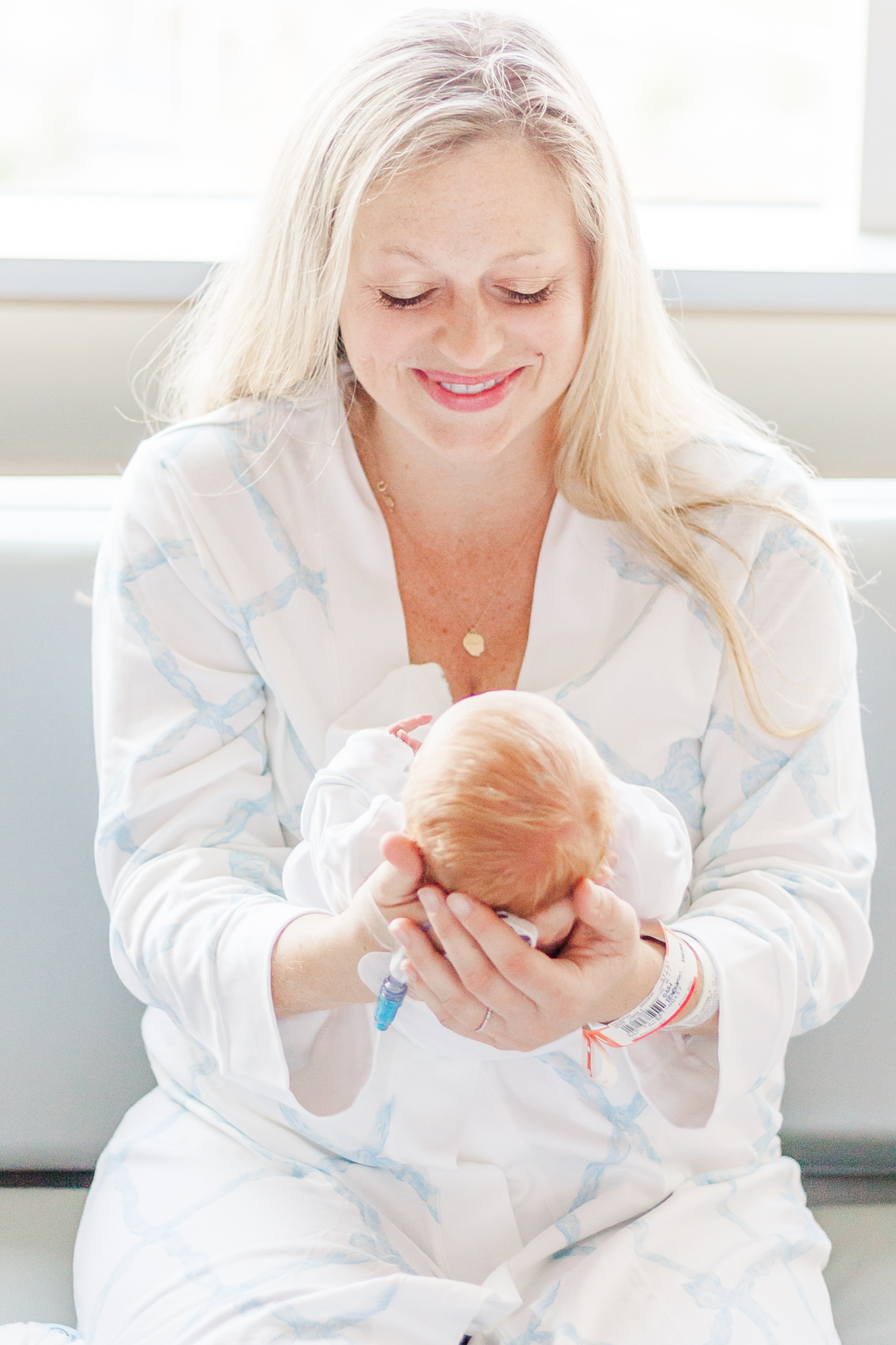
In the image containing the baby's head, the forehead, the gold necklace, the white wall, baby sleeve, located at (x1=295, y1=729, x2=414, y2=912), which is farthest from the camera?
the white wall

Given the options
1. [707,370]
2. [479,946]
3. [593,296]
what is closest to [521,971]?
[479,946]

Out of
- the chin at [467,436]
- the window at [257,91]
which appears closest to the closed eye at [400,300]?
the chin at [467,436]

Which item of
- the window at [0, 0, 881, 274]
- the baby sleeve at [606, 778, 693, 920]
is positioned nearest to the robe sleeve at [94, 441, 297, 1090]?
the baby sleeve at [606, 778, 693, 920]

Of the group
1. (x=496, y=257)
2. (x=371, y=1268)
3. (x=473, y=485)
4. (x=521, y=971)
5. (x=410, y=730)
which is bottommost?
(x=371, y=1268)

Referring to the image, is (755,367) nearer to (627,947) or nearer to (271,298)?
(271,298)

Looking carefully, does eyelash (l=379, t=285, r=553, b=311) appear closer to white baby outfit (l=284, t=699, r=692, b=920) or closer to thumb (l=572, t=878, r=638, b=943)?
white baby outfit (l=284, t=699, r=692, b=920)

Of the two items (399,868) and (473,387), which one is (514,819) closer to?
(399,868)

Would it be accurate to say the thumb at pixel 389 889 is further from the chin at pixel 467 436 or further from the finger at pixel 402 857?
the chin at pixel 467 436

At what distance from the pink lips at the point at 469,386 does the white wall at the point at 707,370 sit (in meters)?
0.60

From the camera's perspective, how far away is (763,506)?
1.31 m

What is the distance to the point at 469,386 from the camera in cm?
121

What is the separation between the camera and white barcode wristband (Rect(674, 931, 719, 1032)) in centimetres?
113

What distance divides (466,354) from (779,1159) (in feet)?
2.92

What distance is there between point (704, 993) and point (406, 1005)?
272 mm
